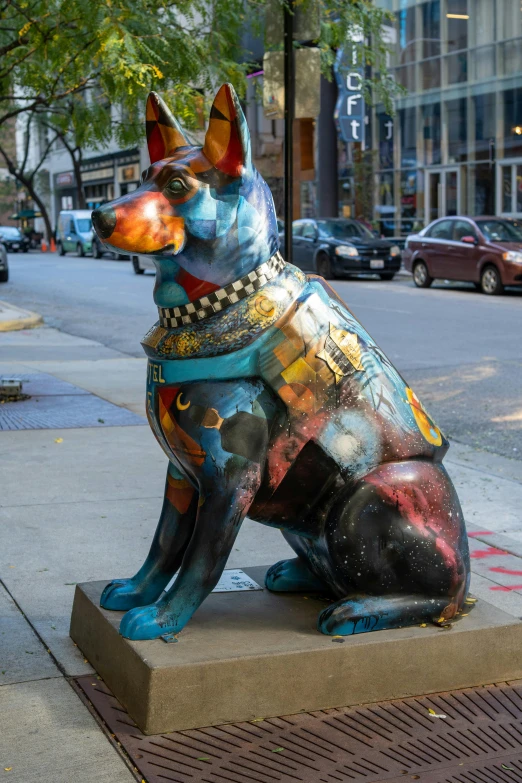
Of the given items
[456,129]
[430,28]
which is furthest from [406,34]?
[456,129]

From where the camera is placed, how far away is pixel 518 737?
3.06m

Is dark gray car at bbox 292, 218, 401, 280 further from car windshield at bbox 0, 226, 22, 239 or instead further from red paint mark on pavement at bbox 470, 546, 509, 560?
car windshield at bbox 0, 226, 22, 239

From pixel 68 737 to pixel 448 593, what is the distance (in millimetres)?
1259

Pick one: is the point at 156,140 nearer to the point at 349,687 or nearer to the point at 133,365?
the point at 349,687

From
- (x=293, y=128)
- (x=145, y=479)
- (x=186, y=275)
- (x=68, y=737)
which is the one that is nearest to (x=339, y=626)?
(x=68, y=737)

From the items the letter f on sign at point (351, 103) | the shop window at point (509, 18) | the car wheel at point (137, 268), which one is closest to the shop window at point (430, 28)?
the shop window at point (509, 18)

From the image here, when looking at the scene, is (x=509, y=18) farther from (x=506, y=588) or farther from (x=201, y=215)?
(x=201, y=215)

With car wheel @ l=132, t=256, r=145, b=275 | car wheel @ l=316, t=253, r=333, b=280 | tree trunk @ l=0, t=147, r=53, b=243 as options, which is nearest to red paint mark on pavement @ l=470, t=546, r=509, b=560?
car wheel @ l=316, t=253, r=333, b=280

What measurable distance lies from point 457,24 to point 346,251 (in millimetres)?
11738

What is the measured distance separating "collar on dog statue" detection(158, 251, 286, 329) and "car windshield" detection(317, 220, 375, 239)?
2223cm

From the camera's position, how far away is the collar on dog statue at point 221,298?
10.2 ft

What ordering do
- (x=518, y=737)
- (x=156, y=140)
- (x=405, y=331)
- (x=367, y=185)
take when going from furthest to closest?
(x=367, y=185), (x=405, y=331), (x=156, y=140), (x=518, y=737)

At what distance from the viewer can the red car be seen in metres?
20.4

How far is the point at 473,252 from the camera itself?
21156 millimetres
